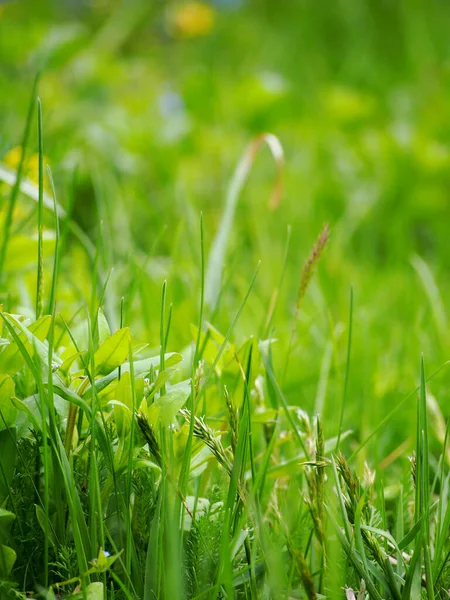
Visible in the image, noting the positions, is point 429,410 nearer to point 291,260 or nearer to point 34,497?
point 34,497

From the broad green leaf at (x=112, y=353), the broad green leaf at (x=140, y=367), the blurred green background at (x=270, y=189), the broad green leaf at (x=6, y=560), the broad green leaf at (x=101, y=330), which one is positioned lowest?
the broad green leaf at (x=6, y=560)

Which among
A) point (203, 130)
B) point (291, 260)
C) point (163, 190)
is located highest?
point (203, 130)

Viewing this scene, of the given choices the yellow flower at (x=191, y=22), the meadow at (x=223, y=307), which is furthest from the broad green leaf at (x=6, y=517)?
the yellow flower at (x=191, y=22)

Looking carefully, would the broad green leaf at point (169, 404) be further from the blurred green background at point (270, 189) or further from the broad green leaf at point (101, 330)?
the blurred green background at point (270, 189)

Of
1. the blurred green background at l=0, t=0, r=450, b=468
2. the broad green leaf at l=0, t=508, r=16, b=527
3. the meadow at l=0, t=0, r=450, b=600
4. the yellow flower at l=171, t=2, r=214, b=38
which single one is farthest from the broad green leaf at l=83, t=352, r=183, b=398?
the yellow flower at l=171, t=2, r=214, b=38

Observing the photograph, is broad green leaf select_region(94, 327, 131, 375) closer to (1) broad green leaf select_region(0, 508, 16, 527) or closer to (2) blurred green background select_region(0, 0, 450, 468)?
(1) broad green leaf select_region(0, 508, 16, 527)

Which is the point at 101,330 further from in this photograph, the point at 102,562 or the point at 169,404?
the point at 102,562

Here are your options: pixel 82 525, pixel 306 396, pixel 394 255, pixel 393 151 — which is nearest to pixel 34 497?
pixel 82 525
